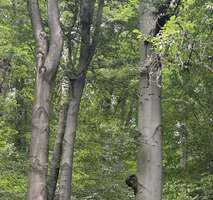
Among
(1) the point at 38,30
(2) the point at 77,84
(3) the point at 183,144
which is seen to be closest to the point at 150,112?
(1) the point at 38,30

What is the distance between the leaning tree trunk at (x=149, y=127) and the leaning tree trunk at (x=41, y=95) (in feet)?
4.71

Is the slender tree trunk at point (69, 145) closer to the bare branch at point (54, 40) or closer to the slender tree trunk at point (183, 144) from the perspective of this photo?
the slender tree trunk at point (183, 144)

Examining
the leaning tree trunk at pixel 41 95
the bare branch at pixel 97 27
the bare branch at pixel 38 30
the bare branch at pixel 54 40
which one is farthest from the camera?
the bare branch at pixel 97 27

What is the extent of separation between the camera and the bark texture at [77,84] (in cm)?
1365

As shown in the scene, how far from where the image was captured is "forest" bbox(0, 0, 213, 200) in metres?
7.90

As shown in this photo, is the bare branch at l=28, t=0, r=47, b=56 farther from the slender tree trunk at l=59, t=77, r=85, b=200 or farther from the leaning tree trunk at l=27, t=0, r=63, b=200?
the slender tree trunk at l=59, t=77, r=85, b=200

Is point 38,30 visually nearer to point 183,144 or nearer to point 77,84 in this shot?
point 77,84

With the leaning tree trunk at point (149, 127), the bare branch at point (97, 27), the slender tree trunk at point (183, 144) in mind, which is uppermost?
the bare branch at point (97, 27)

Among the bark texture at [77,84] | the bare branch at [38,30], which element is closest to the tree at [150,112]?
the bare branch at [38,30]

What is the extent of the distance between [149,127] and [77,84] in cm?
647

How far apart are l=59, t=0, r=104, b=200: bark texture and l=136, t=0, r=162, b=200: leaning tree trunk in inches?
219

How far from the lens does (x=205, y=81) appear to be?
1405 centimetres

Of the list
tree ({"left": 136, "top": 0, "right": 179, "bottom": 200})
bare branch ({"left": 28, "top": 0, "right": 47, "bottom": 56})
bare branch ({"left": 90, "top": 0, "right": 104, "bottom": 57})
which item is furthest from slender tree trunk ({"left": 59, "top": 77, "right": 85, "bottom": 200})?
tree ({"left": 136, "top": 0, "right": 179, "bottom": 200})

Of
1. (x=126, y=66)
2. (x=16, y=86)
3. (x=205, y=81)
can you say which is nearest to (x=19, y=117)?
(x=16, y=86)
